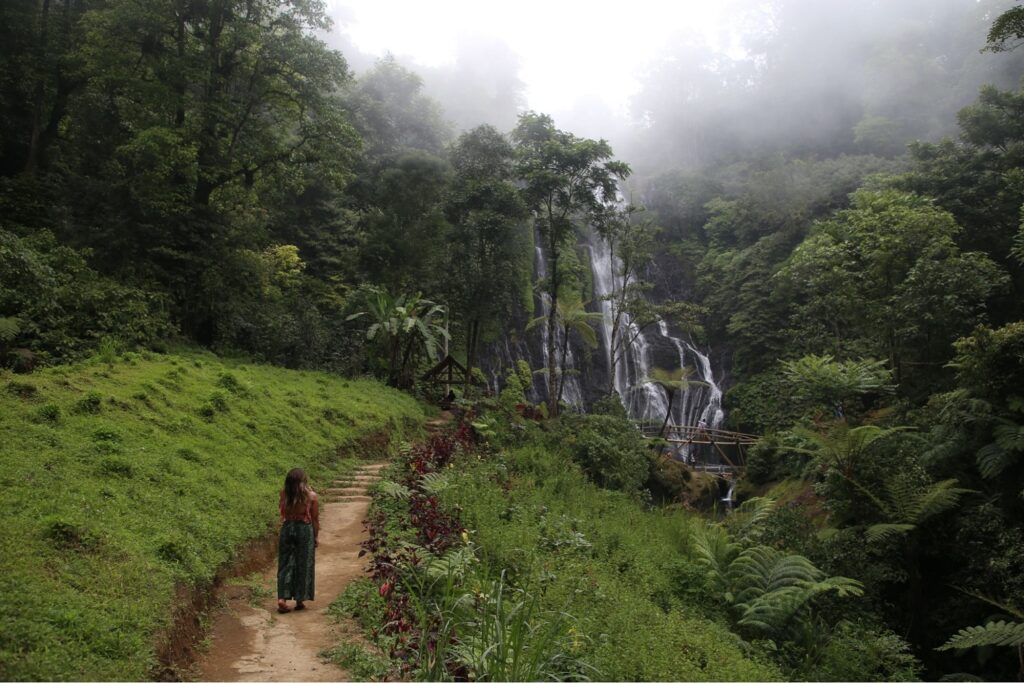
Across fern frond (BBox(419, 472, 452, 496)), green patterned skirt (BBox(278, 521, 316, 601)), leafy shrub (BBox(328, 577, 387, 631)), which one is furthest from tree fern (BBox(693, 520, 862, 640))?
green patterned skirt (BBox(278, 521, 316, 601))

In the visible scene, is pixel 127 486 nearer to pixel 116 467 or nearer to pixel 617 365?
pixel 116 467

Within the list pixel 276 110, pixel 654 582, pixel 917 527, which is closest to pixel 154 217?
pixel 276 110

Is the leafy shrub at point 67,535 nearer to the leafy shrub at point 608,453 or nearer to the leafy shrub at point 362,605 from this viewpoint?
the leafy shrub at point 362,605

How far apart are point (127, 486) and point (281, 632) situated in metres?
2.28

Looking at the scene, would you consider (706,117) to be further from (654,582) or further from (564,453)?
(654,582)

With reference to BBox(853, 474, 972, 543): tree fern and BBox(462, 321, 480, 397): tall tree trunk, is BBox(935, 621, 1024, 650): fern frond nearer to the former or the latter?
BBox(853, 474, 972, 543): tree fern

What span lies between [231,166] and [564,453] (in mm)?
10873

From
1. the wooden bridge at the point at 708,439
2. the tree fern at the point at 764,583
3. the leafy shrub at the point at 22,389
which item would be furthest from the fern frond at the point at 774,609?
the wooden bridge at the point at 708,439

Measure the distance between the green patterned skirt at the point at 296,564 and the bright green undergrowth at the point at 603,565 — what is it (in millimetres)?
1585

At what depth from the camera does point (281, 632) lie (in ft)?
15.7

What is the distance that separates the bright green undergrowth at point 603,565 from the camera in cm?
450

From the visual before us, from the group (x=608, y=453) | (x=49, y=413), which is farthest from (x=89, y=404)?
(x=608, y=453)

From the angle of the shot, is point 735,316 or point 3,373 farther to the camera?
point 735,316

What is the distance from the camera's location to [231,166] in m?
14.8
